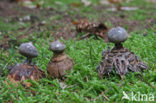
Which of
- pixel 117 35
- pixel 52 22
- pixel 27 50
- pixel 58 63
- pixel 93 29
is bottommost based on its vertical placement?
pixel 52 22

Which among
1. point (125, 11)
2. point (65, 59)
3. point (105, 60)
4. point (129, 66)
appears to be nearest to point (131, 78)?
point (129, 66)

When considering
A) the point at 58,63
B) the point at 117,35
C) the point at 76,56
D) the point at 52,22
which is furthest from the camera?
the point at 52,22

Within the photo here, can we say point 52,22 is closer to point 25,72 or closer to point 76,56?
point 76,56

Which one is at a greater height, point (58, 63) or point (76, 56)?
point (58, 63)

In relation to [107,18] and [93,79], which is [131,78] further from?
[107,18]

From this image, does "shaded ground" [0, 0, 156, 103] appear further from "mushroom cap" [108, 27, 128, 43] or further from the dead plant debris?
"mushroom cap" [108, 27, 128, 43]

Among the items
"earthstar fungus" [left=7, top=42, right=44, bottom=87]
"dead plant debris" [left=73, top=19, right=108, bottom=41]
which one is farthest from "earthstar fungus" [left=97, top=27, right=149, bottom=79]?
"dead plant debris" [left=73, top=19, right=108, bottom=41]

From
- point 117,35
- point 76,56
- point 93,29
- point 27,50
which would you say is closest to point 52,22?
point 93,29
